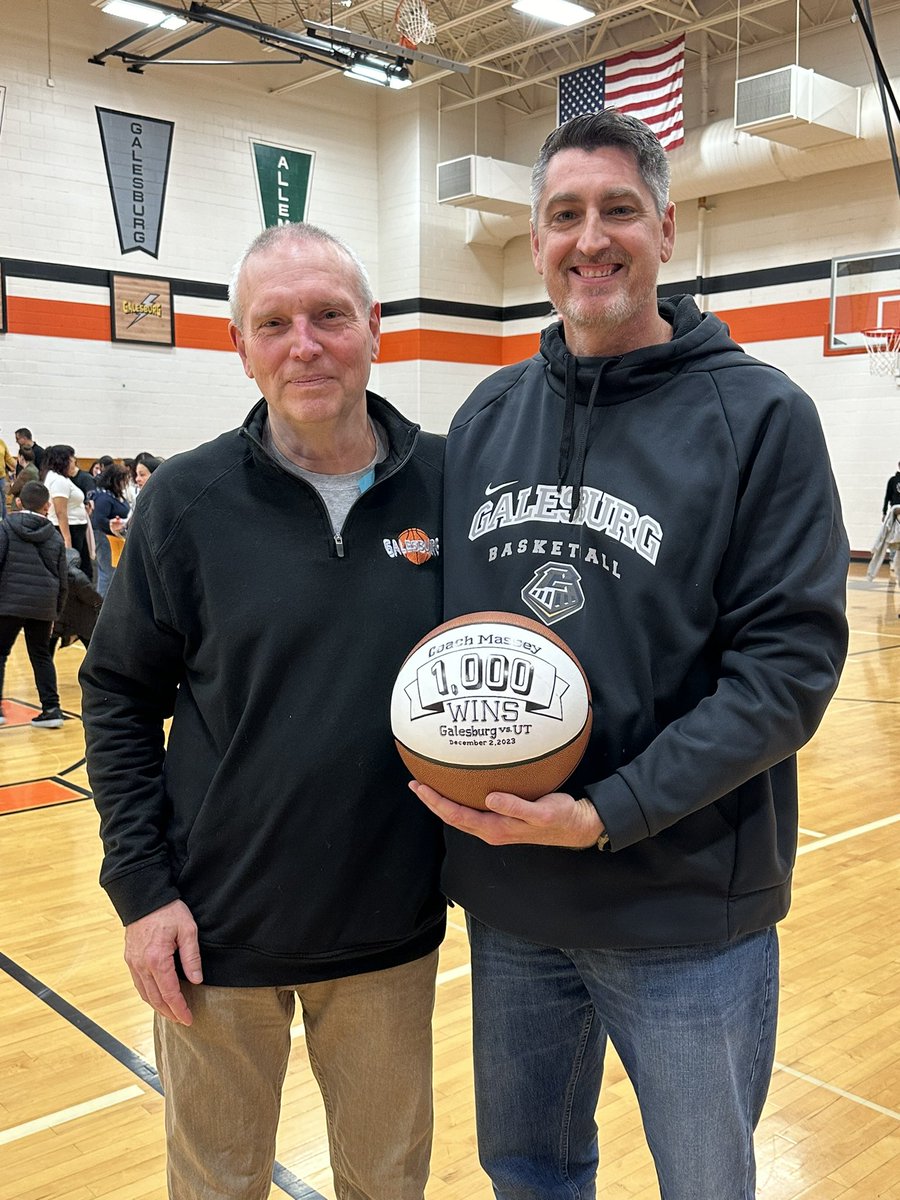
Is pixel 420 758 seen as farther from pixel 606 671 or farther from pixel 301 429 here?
pixel 301 429

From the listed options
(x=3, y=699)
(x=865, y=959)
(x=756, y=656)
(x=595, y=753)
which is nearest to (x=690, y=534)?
(x=756, y=656)

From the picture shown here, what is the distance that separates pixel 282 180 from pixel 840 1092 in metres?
15.9

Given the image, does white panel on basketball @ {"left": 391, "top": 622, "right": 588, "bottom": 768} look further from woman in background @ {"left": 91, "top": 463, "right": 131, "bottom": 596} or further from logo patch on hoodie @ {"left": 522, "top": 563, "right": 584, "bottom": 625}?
woman in background @ {"left": 91, "top": 463, "right": 131, "bottom": 596}

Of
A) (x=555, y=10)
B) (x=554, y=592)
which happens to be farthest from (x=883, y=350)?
(x=554, y=592)

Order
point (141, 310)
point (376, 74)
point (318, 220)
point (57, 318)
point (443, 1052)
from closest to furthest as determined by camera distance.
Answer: point (443, 1052) < point (376, 74) < point (57, 318) < point (141, 310) < point (318, 220)

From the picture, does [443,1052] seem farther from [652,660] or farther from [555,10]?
[555,10]

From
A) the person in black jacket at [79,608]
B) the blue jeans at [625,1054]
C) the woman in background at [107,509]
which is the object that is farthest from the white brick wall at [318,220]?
the blue jeans at [625,1054]

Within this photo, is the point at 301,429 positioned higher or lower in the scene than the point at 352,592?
higher

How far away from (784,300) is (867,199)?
1589mm

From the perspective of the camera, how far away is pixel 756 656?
151 centimetres

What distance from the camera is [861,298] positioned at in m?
14.0

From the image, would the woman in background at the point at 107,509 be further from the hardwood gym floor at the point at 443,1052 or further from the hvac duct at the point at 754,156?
the hvac duct at the point at 754,156

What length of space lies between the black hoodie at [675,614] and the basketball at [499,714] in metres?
0.07

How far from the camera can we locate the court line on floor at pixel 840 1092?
272 cm
